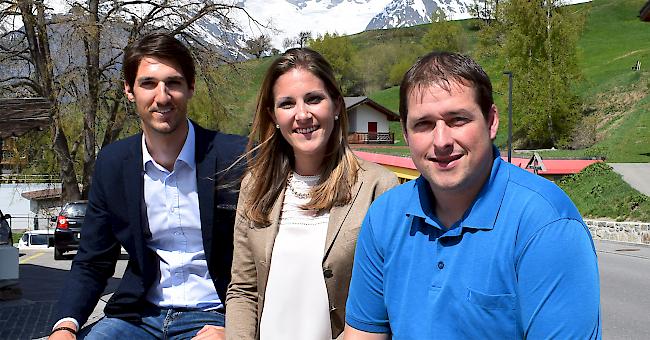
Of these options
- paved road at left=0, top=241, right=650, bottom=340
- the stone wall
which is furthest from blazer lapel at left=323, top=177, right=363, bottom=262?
the stone wall

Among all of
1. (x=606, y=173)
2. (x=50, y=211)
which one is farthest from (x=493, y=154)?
(x=50, y=211)

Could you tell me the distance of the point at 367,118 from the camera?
68750mm

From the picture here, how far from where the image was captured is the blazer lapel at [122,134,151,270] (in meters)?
2.91

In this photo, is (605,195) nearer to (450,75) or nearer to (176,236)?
(176,236)

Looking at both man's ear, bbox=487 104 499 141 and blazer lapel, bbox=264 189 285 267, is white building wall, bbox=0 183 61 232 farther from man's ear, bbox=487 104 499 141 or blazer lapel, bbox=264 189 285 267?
man's ear, bbox=487 104 499 141

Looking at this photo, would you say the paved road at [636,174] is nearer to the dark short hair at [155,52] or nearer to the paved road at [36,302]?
the paved road at [36,302]

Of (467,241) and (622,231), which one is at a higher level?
(467,241)

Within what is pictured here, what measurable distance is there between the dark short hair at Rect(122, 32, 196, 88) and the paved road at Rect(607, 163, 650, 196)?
23276mm

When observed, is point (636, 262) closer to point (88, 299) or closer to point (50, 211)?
point (88, 299)

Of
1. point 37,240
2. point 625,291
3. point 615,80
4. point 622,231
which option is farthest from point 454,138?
point 615,80

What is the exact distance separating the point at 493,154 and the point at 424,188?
220 mm

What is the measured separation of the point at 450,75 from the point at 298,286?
1.09m

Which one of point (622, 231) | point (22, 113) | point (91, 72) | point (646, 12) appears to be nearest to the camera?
point (22, 113)

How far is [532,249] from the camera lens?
6.17 ft
